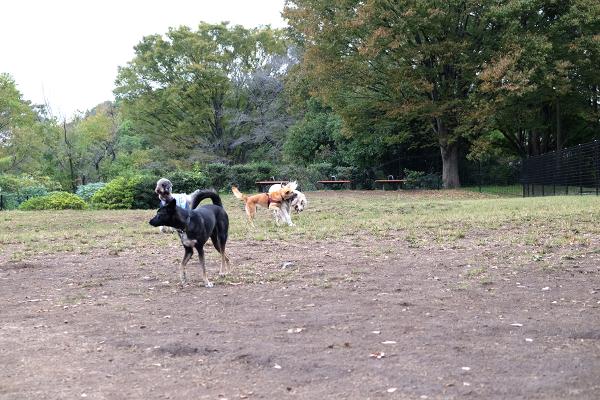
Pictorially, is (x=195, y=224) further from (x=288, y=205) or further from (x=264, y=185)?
(x=264, y=185)

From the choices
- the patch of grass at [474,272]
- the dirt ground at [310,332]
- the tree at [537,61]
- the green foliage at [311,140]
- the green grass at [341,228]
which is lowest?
the dirt ground at [310,332]

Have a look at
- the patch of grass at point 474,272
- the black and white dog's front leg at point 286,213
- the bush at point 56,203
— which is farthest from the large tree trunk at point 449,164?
the patch of grass at point 474,272

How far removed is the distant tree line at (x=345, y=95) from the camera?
1107 inches

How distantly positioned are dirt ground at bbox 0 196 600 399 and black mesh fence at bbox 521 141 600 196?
1587 cm

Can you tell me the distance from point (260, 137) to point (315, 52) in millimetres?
12897

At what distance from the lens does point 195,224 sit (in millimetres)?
7340

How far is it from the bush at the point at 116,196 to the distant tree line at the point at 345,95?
601 centimetres

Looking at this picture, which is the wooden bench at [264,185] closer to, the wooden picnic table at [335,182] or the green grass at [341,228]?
the wooden picnic table at [335,182]

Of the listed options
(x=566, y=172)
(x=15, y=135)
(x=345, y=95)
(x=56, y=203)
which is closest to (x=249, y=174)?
(x=345, y=95)

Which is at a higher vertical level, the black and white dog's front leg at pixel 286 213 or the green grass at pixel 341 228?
the black and white dog's front leg at pixel 286 213

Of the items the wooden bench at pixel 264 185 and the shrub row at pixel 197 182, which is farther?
the wooden bench at pixel 264 185

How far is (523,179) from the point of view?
29.7 m

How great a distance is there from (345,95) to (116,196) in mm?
12451

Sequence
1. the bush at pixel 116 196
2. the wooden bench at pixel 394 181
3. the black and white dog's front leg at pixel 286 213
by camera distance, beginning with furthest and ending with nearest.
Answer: the wooden bench at pixel 394 181
the bush at pixel 116 196
the black and white dog's front leg at pixel 286 213
